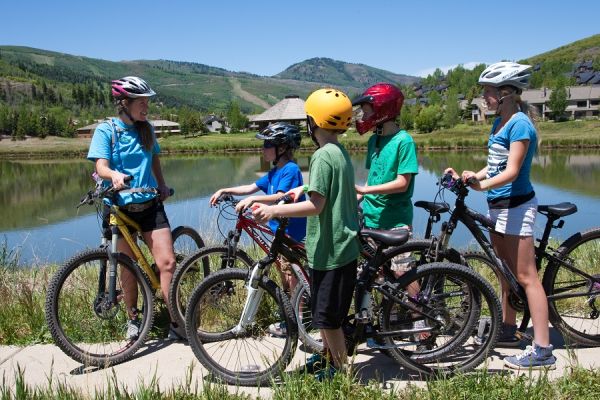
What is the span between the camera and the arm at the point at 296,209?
291 centimetres

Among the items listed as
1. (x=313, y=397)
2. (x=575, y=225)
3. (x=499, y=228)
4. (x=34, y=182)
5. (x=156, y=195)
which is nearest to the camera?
(x=313, y=397)

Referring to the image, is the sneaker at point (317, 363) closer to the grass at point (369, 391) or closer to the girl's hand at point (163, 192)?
the grass at point (369, 391)

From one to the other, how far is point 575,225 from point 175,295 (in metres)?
13.8

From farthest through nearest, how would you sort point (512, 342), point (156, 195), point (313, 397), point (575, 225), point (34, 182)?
1. point (34, 182)
2. point (575, 225)
3. point (156, 195)
4. point (512, 342)
5. point (313, 397)

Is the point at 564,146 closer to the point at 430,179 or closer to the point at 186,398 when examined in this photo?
the point at 430,179

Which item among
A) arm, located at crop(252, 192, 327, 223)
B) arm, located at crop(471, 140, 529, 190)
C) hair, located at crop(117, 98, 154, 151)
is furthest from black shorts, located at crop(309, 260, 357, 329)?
hair, located at crop(117, 98, 154, 151)

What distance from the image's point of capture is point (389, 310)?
11.3 feet

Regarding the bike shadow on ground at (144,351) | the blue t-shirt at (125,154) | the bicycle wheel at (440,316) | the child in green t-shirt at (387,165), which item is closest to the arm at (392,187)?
the child in green t-shirt at (387,165)

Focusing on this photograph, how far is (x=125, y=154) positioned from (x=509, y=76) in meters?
2.71

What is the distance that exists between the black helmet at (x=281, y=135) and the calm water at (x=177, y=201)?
4.40m

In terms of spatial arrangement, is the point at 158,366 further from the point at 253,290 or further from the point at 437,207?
the point at 437,207

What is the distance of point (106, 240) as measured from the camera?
13.2 ft

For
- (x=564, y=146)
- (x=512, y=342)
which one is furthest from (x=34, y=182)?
(x=564, y=146)

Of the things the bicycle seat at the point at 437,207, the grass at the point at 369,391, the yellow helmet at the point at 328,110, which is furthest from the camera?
the bicycle seat at the point at 437,207
